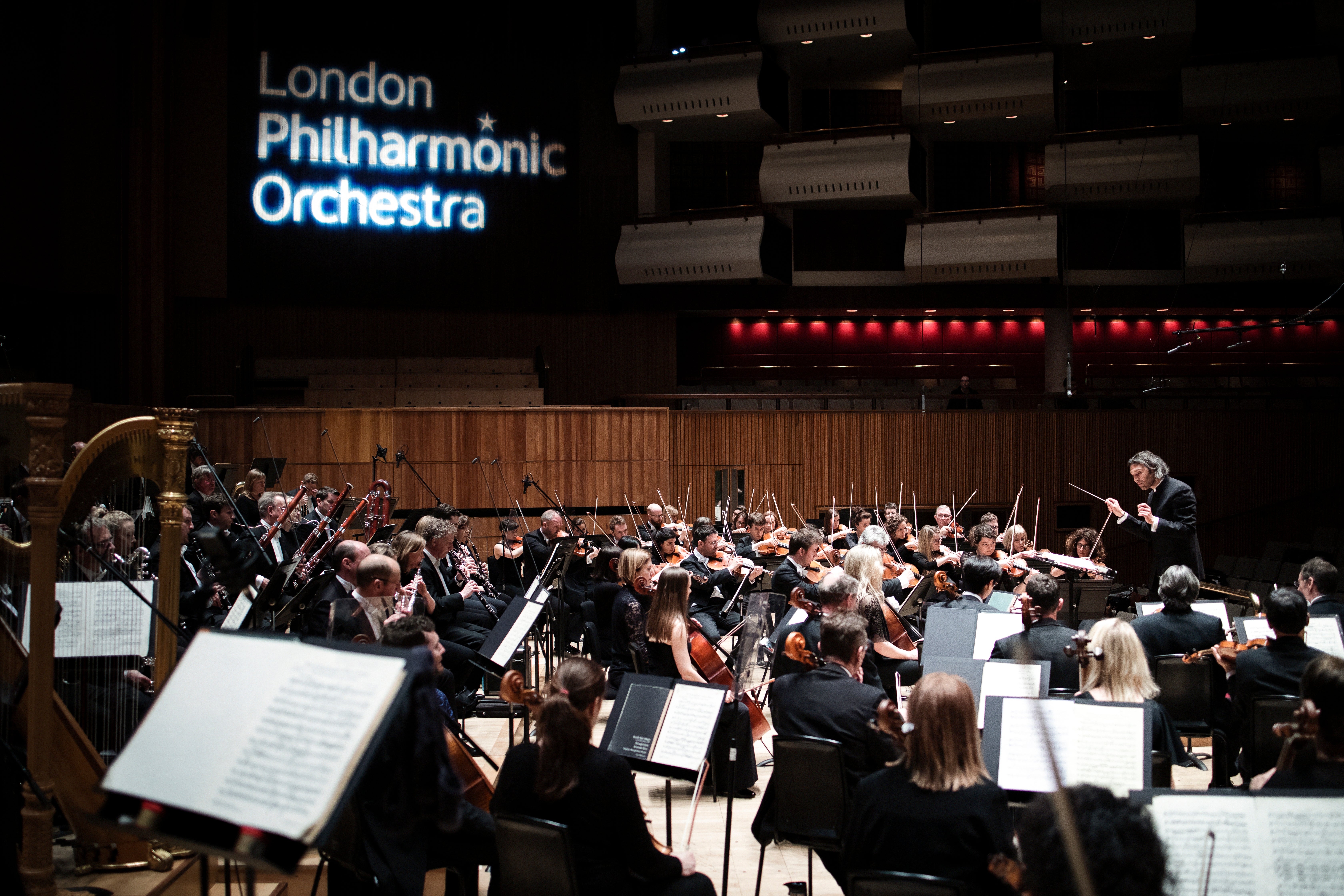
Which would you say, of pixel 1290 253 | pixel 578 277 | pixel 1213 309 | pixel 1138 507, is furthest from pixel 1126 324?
pixel 1138 507

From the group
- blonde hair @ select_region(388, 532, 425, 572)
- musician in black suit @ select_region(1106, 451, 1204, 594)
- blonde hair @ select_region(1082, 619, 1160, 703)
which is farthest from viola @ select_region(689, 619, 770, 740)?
musician in black suit @ select_region(1106, 451, 1204, 594)

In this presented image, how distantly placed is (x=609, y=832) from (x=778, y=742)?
1.06 m

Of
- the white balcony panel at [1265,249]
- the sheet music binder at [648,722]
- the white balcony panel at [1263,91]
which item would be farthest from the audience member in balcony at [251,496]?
the white balcony panel at [1263,91]

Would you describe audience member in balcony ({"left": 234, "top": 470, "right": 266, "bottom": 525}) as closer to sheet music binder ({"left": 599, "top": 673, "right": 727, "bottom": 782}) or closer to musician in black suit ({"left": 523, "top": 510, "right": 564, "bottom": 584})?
musician in black suit ({"left": 523, "top": 510, "right": 564, "bottom": 584})

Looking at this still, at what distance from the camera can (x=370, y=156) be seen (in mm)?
15531

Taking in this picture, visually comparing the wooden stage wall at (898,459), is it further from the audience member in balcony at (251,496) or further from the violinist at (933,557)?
the violinist at (933,557)

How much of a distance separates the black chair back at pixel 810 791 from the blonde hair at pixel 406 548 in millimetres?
2922

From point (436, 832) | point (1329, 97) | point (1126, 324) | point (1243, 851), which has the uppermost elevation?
point (1329, 97)

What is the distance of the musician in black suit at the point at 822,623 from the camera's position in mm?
4809

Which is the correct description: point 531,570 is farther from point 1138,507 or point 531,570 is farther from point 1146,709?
point 1146,709

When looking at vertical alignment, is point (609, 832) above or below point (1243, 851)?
below

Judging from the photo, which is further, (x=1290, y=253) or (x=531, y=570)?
(x=1290, y=253)

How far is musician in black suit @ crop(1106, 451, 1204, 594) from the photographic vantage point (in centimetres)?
733

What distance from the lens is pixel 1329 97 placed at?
15.0 meters
